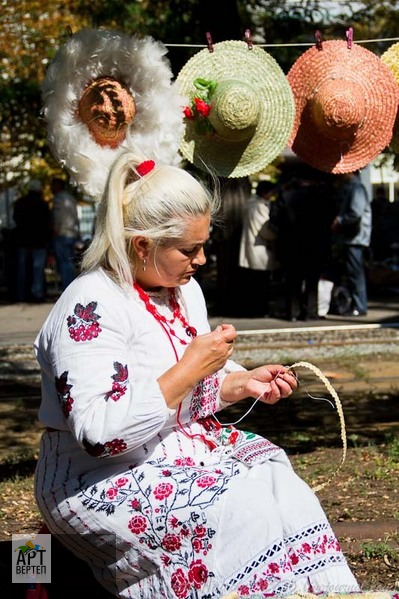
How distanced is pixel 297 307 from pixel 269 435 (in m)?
6.58

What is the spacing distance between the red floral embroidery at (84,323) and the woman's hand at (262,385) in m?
0.65

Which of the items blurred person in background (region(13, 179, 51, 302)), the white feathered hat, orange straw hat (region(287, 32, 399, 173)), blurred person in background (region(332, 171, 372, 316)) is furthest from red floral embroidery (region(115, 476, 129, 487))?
blurred person in background (region(13, 179, 51, 302))

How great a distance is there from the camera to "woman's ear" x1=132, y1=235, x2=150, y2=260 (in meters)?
3.38

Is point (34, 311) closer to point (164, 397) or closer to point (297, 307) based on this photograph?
point (297, 307)

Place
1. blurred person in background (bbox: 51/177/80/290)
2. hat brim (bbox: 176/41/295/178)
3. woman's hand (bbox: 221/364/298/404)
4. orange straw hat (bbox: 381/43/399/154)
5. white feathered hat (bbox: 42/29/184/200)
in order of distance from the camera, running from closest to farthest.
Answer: woman's hand (bbox: 221/364/298/404)
white feathered hat (bbox: 42/29/184/200)
hat brim (bbox: 176/41/295/178)
orange straw hat (bbox: 381/43/399/154)
blurred person in background (bbox: 51/177/80/290)

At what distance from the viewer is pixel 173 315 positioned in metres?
3.60

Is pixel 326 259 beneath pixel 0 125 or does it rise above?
beneath

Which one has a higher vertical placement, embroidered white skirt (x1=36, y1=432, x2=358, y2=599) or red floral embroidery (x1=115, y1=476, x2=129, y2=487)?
red floral embroidery (x1=115, y1=476, x2=129, y2=487)

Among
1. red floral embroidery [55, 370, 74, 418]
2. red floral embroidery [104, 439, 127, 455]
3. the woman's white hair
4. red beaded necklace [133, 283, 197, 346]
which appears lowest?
red floral embroidery [104, 439, 127, 455]

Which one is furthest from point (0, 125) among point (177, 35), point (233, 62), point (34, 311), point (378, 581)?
point (378, 581)

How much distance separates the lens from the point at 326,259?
1342cm

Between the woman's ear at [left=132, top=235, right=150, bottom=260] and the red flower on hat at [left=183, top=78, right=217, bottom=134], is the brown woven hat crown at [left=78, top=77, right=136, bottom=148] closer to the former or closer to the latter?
the red flower on hat at [left=183, top=78, right=217, bottom=134]

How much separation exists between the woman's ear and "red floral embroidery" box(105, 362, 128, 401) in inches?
15.7

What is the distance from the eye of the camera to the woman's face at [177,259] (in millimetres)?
3396
